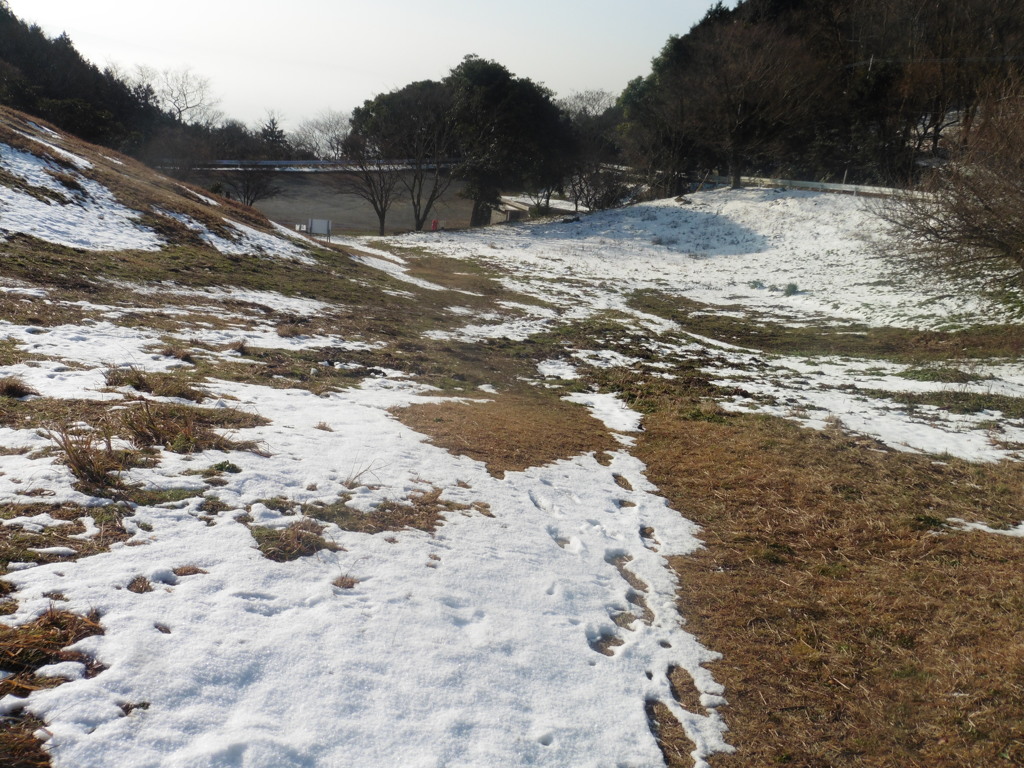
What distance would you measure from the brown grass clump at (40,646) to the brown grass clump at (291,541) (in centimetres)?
109

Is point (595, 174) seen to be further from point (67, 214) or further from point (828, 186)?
point (67, 214)

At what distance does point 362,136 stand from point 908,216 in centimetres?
3641

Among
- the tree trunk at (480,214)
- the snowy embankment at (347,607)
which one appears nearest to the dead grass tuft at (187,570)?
the snowy embankment at (347,607)

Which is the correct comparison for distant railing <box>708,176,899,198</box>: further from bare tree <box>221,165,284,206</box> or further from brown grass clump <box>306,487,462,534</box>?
bare tree <box>221,165,284,206</box>

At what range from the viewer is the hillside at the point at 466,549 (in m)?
2.85

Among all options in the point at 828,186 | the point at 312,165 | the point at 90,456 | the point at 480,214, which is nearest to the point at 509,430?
the point at 90,456

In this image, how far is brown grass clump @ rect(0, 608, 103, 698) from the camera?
2483 millimetres

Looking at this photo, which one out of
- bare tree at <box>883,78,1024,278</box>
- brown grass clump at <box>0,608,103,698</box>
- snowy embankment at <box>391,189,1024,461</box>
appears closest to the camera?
brown grass clump at <box>0,608,103,698</box>

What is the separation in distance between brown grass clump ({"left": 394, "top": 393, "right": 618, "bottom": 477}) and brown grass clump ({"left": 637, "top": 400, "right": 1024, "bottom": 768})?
1.02 metres

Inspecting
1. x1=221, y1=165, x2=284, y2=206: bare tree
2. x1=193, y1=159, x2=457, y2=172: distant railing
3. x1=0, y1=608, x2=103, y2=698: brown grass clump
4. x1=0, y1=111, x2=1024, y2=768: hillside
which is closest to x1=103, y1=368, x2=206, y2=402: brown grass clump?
x1=0, y1=111, x2=1024, y2=768: hillside

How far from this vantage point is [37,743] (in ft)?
7.36

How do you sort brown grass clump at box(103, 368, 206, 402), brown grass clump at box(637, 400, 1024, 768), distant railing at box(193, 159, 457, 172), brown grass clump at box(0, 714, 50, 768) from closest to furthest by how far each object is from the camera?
brown grass clump at box(0, 714, 50, 768) → brown grass clump at box(637, 400, 1024, 768) → brown grass clump at box(103, 368, 206, 402) → distant railing at box(193, 159, 457, 172)

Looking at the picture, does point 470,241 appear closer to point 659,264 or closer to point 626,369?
point 659,264

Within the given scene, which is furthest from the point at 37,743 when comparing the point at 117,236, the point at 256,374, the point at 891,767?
the point at 117,236
